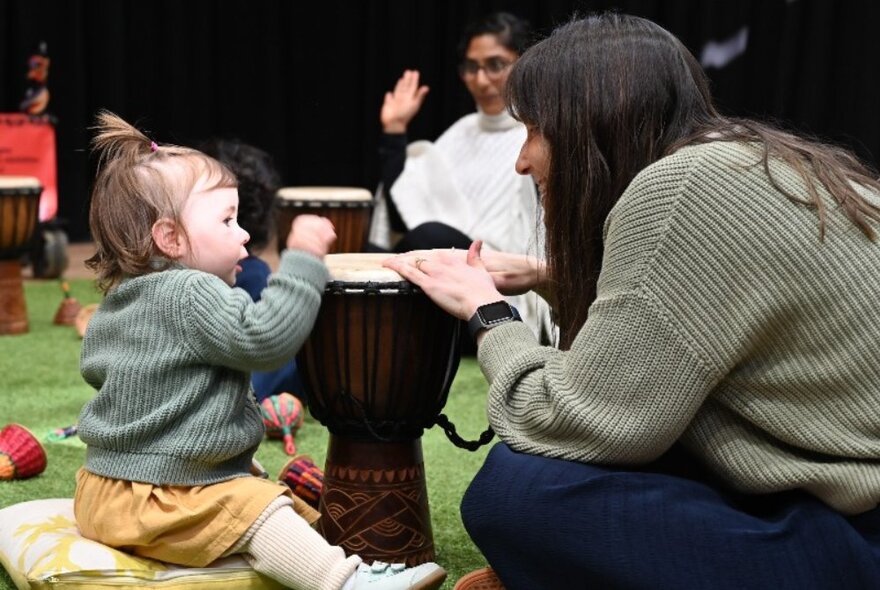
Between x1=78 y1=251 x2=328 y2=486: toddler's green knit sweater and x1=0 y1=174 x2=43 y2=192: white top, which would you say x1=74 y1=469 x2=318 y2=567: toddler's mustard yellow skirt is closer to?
x1=78 y1=251 x2=328 y2=486: toddler's green knit sweater

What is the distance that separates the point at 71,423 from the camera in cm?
324

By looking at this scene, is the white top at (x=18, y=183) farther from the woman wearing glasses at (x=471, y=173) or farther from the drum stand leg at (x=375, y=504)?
the drum stand leg at (x=375, y=504)

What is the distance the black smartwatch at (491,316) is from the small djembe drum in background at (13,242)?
3.15 meters

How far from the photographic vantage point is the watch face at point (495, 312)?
1.86 m

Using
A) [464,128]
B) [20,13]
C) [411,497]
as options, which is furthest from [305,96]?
[411,497]

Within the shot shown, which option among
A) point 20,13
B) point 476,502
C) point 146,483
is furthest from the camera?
point 20,13

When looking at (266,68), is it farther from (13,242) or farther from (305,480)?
(305,480)

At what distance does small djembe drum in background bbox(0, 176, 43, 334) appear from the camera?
4531 millimetres

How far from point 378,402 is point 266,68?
18.1ft

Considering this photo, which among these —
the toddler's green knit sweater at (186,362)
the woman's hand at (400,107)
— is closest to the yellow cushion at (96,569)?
the toddler's green knit sweater at (186,362)

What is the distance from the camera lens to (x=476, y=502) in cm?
176

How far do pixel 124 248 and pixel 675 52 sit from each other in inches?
36.5

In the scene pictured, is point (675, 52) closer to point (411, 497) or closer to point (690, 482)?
point (690, 482)

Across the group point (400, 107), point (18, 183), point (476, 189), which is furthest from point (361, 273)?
point (18, 183)
